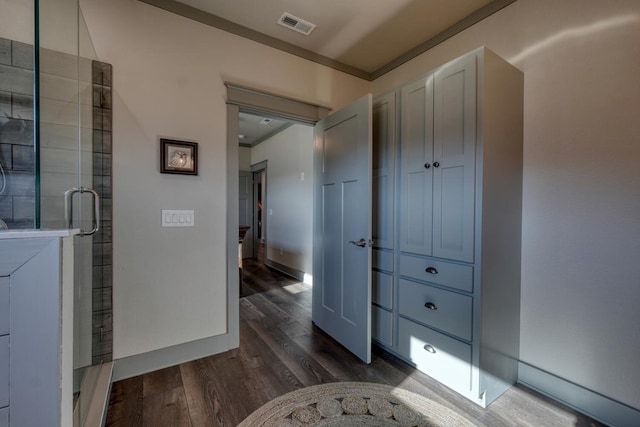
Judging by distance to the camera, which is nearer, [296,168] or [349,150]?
[349,150]

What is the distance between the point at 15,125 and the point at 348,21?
88.6 inches

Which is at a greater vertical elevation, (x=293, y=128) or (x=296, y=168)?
(x=293, y=128)

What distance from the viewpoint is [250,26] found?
7.56 feet

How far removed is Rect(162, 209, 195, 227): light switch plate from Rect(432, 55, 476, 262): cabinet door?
1.80 metres

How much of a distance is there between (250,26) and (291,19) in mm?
365

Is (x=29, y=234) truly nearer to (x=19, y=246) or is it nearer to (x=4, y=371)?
(x=19, y=246)

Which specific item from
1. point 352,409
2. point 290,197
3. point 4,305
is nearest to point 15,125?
point 4,305

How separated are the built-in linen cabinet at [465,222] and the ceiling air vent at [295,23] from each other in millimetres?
1006

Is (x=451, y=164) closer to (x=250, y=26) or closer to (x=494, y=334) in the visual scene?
(x=494, y=334)

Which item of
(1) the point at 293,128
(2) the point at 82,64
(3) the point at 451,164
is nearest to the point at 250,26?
(2) the point at 82,64

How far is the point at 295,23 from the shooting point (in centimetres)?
226

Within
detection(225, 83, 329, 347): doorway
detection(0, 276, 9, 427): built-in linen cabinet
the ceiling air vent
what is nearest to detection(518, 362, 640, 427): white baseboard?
detection(225, 83, 329, 347): doorway

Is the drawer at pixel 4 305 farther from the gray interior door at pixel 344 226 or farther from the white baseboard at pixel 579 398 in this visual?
the white baseboard at pixel 579 398

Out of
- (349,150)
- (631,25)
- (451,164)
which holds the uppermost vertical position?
(631,25)
